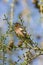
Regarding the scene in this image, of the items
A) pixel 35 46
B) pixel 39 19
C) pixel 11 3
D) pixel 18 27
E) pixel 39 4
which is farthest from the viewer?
pixel 11 3

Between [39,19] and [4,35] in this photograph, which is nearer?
[4,35]

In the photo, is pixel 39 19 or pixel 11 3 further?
pixel 11 3

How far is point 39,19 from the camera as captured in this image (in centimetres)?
448

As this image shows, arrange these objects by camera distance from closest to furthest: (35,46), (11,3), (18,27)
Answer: (35,46)
(18,27)
(11,3)

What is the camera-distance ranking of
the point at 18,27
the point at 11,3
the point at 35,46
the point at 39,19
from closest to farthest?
the point at 35,46 → the point at 18,27 → the point at 39,19 → the point at 11,3

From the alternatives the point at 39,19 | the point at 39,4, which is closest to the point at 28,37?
the point at 39,4

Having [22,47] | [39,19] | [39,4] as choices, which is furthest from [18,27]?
[39,19]

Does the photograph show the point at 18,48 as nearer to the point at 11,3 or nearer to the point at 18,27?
the point at 18,27

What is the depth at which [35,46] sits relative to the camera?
2.34m

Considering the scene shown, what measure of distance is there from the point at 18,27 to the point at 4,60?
396 millimetres

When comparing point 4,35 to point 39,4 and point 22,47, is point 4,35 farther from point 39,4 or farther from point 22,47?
point 39,4

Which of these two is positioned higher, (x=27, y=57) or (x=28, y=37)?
(x=28, y=37)

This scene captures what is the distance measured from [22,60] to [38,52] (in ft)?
0.50

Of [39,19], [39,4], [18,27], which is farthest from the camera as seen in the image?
[39,19]
